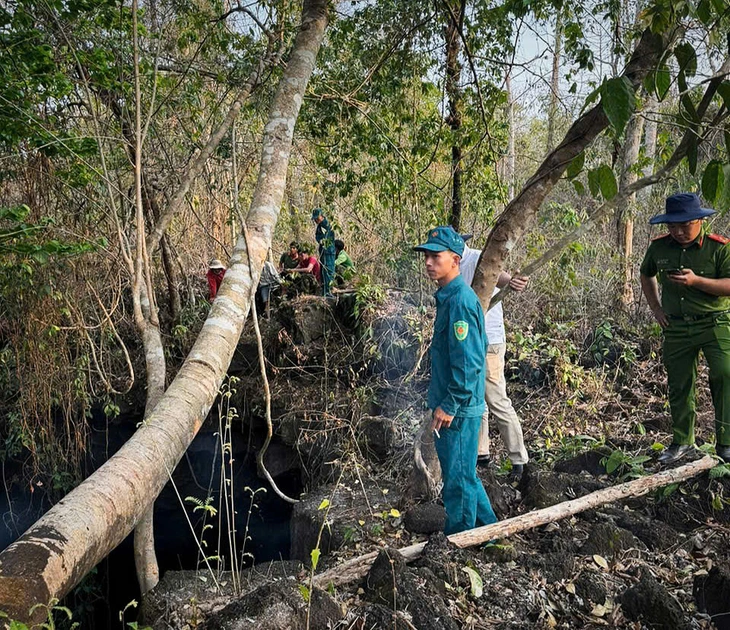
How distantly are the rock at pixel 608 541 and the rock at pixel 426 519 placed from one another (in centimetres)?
94

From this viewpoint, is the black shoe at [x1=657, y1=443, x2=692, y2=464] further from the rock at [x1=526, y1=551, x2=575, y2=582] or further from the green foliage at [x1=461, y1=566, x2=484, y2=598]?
the green foliage at [x1=461, y1=566, x2=484, y2=598]

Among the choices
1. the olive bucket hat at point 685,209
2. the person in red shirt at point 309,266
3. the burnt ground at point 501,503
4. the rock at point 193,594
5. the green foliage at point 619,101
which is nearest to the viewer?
the green foliage at point 619,101

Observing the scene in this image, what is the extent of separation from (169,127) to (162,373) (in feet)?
13.7

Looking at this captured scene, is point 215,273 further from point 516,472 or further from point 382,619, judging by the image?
point 382,619

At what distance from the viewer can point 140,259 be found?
135 inches

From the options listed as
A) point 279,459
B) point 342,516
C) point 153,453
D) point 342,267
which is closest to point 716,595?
point 153,453

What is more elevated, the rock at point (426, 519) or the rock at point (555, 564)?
the rock at point (555, 564)

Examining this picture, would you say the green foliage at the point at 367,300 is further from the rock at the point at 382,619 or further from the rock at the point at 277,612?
the rock at the point at 382,619

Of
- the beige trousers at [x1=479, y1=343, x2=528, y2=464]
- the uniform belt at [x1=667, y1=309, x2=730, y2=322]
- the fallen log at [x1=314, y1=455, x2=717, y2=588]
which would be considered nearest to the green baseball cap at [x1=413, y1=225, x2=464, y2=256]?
the beige trousers at [x1=479, y1=343, x2=528, y2=464]

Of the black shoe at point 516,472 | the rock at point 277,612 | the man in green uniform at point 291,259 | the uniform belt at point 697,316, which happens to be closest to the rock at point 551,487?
the black shoe at point 516,472

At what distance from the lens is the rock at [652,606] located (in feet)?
7.92

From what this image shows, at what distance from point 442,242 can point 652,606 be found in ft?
6.39

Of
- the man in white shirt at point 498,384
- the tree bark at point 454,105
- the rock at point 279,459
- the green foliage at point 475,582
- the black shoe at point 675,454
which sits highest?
the tree bark at point 454,105

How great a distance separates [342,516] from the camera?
4.69 meters
